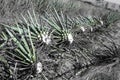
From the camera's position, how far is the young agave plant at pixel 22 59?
412 cm

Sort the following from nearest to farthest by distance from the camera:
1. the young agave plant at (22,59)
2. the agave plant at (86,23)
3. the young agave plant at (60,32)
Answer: the young agave plant at (22,59)
the young agave plant at (60,32)
the agave plant at (86,23)

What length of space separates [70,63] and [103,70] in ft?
2.55

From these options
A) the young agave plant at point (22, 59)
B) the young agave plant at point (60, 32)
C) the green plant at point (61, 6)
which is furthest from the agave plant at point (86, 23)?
the young agave plant at point (22, 59)

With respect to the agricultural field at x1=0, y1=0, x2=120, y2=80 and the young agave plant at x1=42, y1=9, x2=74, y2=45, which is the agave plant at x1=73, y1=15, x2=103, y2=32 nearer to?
the agricultural field at x1=0, y1=0, x2=120, y2=80

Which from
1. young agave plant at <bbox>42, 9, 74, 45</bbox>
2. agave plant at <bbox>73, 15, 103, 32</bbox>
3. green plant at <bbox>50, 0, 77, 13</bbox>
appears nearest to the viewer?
young agave plant at <bbox>42, 9, 74, 45</bbox>

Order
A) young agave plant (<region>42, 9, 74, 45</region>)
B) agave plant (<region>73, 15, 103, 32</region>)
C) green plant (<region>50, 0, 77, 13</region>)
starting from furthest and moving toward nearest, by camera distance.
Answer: green plant (<region>50, 0, 77, 13</region>) < agave plant (<region>73, 15, 103, 32</region>) < young agave plant (<region>42, 9, 74, 45</region>)

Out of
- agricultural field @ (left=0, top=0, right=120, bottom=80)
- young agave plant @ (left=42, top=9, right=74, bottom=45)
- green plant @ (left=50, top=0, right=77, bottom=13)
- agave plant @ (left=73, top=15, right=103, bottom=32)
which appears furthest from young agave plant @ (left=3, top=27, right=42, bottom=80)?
green plant @ (left=50, top=0, right=77, bottom=13)

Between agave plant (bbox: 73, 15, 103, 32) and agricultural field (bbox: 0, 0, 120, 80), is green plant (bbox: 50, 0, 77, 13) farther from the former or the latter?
agricultural field (bbox: 0, 0, 120, 80)

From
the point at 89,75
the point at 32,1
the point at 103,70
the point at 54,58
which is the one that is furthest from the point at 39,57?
the point at 32,1

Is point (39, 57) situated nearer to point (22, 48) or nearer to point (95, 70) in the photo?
point (22, 48)

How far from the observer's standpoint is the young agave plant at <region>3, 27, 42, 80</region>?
13.5ft

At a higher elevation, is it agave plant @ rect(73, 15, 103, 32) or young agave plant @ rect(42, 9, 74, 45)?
young agave plant @ rect(42, 9, 74, 45)

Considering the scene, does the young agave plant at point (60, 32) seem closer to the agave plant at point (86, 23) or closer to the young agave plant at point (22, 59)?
the agave plant at point (86, 23)

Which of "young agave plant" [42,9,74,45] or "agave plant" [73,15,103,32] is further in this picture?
"agave plant" [73,15,103,32]
